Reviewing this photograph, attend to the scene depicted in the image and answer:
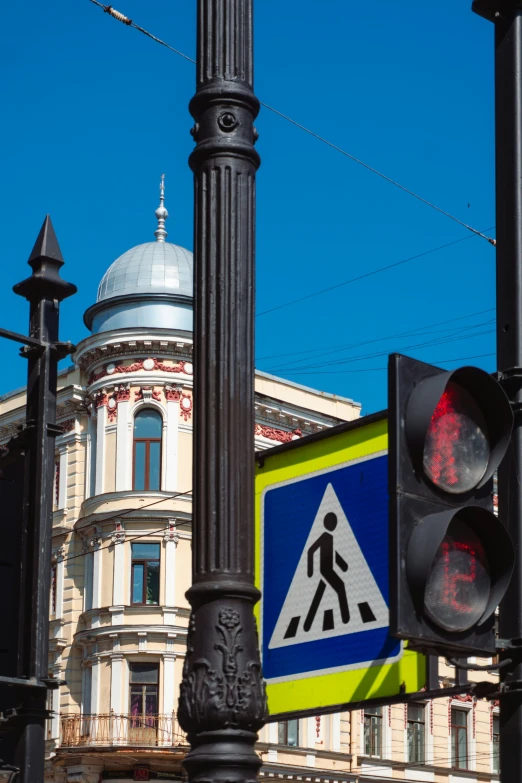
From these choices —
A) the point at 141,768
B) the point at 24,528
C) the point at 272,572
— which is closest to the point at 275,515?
the point at 272,572

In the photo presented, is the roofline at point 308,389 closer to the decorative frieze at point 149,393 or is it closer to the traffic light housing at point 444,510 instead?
the decorative frieze at point 149,393

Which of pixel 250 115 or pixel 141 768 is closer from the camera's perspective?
pixel 250 115

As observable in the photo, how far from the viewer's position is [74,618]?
124ft

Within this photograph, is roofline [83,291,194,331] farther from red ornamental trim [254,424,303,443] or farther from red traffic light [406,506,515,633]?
red traffic light [406,506,515,633]

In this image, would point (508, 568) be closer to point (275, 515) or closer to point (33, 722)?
point (275, 515)

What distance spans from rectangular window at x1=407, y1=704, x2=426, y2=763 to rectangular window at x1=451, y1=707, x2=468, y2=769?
1166 mm

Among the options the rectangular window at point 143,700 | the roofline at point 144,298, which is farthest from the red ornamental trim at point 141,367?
the rectangular window at point 143,700

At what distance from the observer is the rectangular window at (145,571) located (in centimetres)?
3700

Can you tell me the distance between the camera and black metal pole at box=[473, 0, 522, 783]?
4602mm

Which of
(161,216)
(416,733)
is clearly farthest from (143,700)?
(161,216)

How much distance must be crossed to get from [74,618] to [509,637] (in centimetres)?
3402

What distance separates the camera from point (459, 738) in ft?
140

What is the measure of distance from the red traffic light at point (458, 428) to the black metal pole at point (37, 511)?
336cm

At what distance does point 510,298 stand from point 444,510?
151 cm
